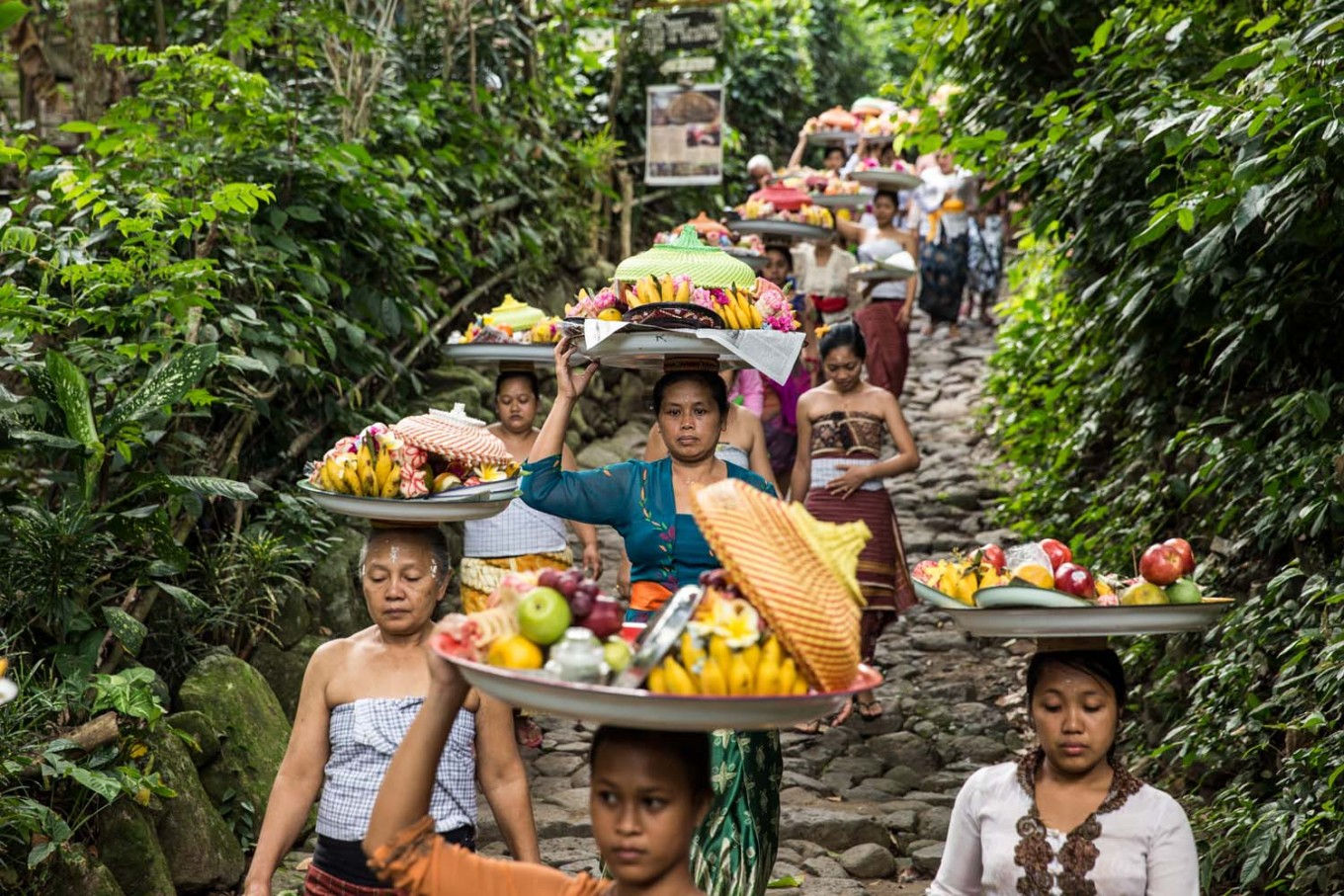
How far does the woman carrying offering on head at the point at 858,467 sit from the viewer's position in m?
7.86

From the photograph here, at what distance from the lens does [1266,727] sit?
17.8 feet

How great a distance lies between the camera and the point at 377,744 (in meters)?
3.69

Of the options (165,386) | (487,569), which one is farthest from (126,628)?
(487,569)

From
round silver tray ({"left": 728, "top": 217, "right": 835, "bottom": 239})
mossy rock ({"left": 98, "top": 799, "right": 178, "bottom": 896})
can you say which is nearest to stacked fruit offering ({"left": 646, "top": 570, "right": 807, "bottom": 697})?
mossy rock ({"left": 98, "top": 799, "right": 178, "bottom": 896})

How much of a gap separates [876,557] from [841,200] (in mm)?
6517

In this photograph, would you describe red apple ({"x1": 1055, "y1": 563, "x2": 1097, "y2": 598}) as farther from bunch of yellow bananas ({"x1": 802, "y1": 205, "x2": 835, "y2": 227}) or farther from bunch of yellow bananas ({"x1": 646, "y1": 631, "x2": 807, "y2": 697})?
bunch of yellow bananas ({"x1": 802, "y1": 205, "x2": 835, "y2": 227})

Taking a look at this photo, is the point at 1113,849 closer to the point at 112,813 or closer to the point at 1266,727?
the point at 1266,727

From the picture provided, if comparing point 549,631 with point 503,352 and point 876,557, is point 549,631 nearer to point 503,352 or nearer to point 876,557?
point 503,352

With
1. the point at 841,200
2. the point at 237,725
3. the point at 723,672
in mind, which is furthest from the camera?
the point at 841,200

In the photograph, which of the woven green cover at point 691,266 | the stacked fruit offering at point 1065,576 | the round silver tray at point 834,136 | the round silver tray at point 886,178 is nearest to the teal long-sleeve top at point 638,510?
the woven green cover at point 691,266

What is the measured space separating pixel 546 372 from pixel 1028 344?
4.07 metres

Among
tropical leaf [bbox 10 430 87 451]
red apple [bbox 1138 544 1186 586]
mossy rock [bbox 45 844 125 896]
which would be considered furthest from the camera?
tropical leaf [bbox 10 430 87 451]

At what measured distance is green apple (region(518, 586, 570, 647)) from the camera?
95.9 inches

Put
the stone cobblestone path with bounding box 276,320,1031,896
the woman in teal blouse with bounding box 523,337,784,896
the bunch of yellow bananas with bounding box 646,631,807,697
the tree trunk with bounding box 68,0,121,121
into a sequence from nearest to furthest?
the bunch of yellow bananas with bounding box 646,631,807,697 < the woman in teal blouse with bounding box 523,337,784,896 < the stone cobblestone path with bounding box 276,320,1031,896 < the tree trunk with bounding box 68,0,121,121
